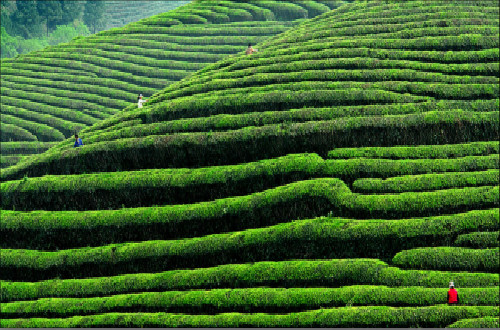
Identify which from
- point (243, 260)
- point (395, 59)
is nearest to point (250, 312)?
point (243, 260)

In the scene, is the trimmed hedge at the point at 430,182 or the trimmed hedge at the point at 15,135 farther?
the trimmed hedge at the point at 15,135

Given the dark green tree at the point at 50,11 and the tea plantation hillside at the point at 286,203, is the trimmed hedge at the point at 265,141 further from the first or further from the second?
the dark green tree at the point at 50,11

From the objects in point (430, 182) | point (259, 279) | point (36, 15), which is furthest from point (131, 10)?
point (259, 279)

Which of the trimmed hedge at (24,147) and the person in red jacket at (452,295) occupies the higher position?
the person in red jacket at (452,295)

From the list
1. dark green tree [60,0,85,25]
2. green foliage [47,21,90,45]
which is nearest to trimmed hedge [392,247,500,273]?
dark green tree [60,0,85,25]

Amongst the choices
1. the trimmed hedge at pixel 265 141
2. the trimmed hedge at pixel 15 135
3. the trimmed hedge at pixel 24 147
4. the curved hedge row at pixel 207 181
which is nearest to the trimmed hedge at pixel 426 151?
the curved hedge row at pixel 207 181
